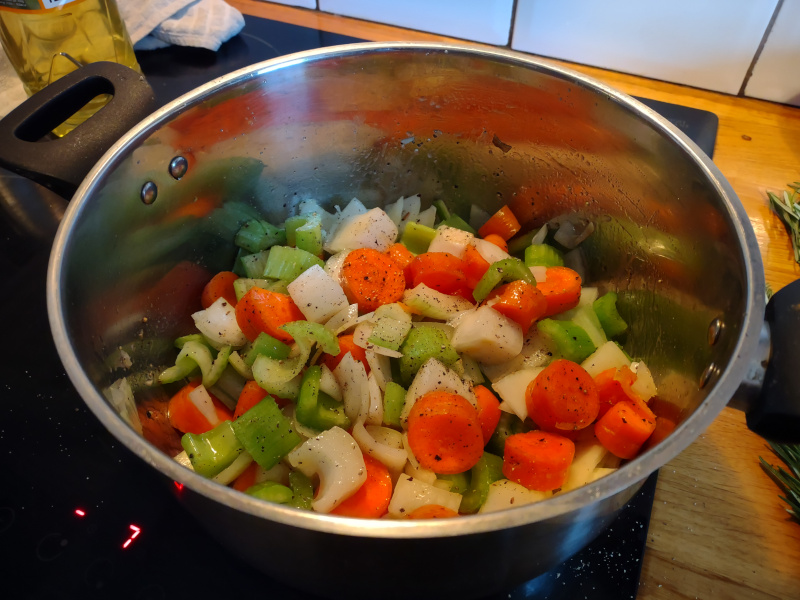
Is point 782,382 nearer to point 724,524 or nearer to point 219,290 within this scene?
point 724,524

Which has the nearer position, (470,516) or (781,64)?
(470,516)

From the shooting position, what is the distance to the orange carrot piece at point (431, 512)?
0.73 metres

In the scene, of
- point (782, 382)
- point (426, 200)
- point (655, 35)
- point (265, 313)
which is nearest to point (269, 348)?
point (265, 313)

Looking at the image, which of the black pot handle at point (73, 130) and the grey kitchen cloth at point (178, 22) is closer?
the black pot handle at point (73, 130)

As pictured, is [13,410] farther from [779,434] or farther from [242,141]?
[779,434]

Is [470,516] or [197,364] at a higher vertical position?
[470,516]

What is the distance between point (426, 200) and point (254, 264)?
371 mm

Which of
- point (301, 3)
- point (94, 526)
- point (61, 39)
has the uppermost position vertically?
point (61, 39)

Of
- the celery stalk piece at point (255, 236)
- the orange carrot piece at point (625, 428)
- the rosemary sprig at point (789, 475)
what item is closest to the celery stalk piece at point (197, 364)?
the celery stalk piece at point (255, 236)

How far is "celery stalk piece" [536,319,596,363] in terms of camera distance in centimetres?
93

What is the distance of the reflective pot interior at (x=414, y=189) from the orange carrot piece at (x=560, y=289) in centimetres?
10

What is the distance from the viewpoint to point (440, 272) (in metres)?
1.02

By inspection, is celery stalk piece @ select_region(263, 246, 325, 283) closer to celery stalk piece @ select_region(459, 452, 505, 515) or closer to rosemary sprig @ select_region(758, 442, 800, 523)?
celery stalk piece @ select_region(459, 452, 505, 515)

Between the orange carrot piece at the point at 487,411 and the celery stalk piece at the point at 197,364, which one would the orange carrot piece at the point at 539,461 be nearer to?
the orange carrot piece at the point at 487,411
